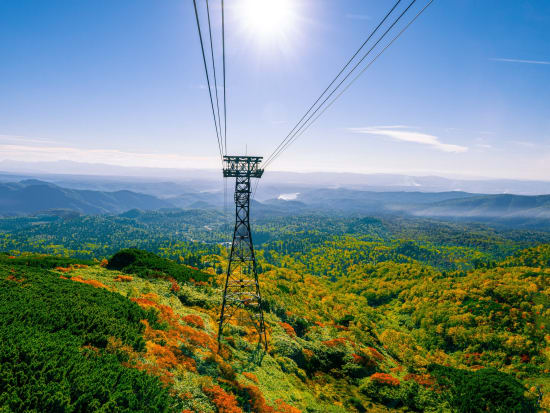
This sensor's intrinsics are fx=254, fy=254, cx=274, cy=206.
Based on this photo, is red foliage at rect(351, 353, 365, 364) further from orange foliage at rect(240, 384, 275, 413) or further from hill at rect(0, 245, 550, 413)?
orange foliage at rect(240, 384, 275, 413)

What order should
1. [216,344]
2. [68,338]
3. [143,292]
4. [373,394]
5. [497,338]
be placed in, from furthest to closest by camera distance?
[497,338] → [143,292] → [373,394] → [216,344] → [68,338]

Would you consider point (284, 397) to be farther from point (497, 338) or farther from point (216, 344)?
point (497, 338)

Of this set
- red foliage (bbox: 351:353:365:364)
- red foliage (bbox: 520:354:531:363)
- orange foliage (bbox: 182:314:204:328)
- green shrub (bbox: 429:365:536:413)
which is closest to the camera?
orange foliage (bbox: 182:314:204:328)

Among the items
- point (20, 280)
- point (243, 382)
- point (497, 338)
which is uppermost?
point (20, 280)

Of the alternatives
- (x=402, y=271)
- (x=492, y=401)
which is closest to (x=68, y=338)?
(x=492, y=401)

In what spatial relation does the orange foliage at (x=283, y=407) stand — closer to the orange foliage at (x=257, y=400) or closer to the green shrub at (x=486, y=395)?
the orange foliage at (x=257, y=400)

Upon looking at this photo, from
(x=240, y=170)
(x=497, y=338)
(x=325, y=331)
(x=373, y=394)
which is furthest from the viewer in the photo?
Answer: (x=497, y=338)

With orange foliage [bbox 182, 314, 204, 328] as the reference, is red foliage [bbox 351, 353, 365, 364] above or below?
below

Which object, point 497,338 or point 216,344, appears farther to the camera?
point 497,338

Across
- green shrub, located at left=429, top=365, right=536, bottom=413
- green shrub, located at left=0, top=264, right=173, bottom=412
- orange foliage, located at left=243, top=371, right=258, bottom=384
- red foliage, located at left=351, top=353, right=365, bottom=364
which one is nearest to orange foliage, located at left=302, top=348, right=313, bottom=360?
red foliage, located at left=351, top=353, right=365, bottom=364
